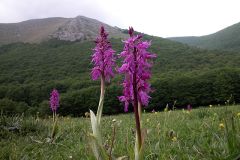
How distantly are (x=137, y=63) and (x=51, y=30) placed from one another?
163914mm

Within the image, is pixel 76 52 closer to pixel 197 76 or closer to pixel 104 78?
pixel 197 76

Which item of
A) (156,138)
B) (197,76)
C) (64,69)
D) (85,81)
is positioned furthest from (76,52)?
(156,138)

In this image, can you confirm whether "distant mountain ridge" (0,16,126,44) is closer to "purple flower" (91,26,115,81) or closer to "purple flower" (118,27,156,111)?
"purple flower" (91,26,115,81)

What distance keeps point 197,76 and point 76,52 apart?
56.3 meters

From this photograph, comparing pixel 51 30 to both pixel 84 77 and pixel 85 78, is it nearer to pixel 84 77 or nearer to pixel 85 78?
pixel 84 77

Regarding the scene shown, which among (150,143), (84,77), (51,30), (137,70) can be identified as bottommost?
(84,77)

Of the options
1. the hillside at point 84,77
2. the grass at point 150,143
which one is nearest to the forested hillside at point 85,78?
the hillside at point 84,77

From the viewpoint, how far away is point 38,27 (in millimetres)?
172000

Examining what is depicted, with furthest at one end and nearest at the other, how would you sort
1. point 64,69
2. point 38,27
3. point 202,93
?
point 38,27 → point 64,69 → point 202,93

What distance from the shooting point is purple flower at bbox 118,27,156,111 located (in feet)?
8.57

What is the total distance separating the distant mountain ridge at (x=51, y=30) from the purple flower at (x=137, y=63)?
146852mm

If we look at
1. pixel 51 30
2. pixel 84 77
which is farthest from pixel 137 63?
pixel 51 30

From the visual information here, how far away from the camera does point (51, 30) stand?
532 ft

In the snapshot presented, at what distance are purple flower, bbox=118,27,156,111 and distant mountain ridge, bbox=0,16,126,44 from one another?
147 m
